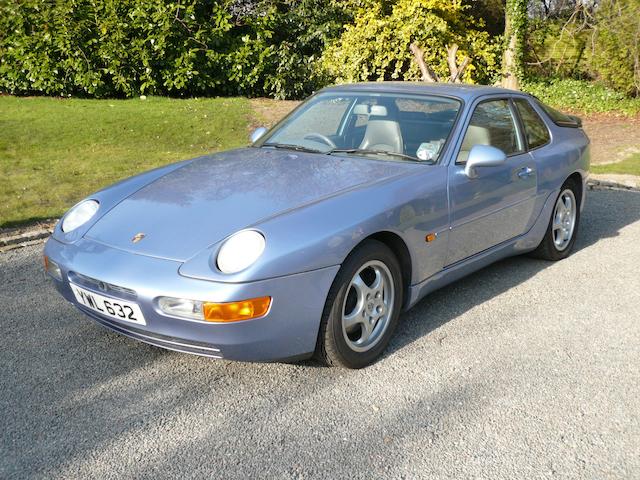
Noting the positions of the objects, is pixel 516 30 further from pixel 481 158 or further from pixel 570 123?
pixel 481 158

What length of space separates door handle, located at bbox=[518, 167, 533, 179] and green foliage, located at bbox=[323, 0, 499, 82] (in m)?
10.2

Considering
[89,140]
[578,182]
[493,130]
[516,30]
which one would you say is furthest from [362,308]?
[516,30]

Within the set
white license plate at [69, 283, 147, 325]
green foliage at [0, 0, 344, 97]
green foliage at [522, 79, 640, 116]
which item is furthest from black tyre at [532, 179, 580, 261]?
green foliage at [522, 79, 640, 116]

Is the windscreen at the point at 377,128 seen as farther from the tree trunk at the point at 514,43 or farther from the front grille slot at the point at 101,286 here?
the tree trunk at the point at 514,43

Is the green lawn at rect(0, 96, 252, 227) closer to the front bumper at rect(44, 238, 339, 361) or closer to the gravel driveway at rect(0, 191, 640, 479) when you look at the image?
the gravel driveway at rect(0, 191, 640, 479)

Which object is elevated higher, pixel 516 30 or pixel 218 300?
pixel 218 300

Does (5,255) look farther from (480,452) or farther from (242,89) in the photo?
(242,89)

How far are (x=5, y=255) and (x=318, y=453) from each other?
3.81m

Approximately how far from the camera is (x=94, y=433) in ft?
9.64

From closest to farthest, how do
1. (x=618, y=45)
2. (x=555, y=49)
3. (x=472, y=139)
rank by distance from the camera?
(x=472, y=139), (x=618, y=45), (x=555, y=49)

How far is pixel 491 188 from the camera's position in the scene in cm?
435

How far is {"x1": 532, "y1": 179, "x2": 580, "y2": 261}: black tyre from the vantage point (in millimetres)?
5348

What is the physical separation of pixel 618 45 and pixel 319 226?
46.9 feet

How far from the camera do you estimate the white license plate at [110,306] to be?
10.3 feet
